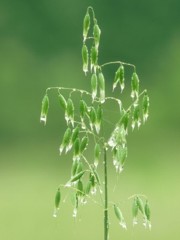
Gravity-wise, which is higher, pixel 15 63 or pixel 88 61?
pixel 15 63

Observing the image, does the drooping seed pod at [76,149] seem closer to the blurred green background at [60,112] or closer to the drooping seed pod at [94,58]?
the drooping seed pod at [94,58]

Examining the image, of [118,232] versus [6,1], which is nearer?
[118,232]

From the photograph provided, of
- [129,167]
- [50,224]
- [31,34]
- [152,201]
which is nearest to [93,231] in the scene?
[50,224]

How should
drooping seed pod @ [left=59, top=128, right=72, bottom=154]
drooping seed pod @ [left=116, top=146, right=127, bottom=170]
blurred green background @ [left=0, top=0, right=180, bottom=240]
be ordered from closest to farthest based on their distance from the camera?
1. drooping seed pod @ [left=116, top=146, right=127, bottom=170]
2. drooping seed pod @ [left=59, top=128, right=72, bottom=154]
3. blurred green background @ [left=0, top=0, right=180, bottom=240]

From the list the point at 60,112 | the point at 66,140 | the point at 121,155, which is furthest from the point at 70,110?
the point at 60,112

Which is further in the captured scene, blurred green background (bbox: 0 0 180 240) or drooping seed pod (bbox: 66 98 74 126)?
blurred green background (bbox: 0 0 180 240)

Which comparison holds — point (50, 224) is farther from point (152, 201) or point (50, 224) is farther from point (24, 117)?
point (24, 117)

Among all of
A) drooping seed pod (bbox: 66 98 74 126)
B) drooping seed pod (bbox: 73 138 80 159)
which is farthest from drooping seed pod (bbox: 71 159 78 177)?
drooping seed pod (bbox: 66 98 74 126)

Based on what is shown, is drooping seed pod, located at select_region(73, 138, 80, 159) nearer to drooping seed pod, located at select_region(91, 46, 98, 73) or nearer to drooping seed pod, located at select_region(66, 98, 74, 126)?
drooping seed pod, located at select_region(66, 98, 74, 126)
